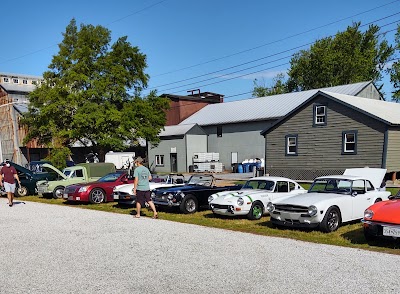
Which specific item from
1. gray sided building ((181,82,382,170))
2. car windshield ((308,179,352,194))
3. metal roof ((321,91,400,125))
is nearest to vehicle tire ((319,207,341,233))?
car windshield ((308,179,352,194))

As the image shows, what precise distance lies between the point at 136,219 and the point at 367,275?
7243 millimetres

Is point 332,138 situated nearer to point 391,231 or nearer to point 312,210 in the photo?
point 312,210

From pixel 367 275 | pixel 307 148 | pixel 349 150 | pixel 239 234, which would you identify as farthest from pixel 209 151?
pixel 367 275

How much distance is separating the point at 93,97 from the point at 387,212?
2283 cm

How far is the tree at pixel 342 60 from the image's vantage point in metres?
54.7

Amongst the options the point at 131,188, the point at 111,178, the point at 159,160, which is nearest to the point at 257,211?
the point at 131,188

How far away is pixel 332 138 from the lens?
79.3ft

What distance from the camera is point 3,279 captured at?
563 centimetres

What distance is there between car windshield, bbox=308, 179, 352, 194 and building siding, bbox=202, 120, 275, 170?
25761 mm

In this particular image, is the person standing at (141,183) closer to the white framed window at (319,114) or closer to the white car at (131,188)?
the white car at (131,188)

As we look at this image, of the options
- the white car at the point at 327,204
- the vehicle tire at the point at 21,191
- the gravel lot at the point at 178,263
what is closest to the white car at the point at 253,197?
the white car at the point at 327,204

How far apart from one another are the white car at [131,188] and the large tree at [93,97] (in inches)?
459

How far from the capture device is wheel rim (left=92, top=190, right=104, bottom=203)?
15.4m

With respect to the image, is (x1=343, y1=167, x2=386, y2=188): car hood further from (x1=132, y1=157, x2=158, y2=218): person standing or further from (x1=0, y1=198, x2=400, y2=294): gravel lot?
(x1=132, y1=157, x2=158, y2=218): person standing
